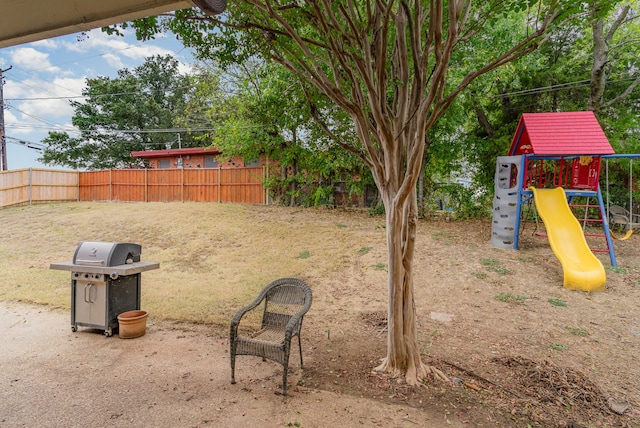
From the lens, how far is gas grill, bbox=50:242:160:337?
154 inches

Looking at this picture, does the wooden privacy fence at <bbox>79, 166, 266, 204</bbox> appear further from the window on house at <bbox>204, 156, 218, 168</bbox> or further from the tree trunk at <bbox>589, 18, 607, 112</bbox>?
the tree trunk at <bbox>589, 18, 607, 112</bbox>

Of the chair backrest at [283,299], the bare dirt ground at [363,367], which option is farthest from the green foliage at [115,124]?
the chair backrest at [283,299]

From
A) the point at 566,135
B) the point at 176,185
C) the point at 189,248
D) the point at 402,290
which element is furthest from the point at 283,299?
the point at 176,185

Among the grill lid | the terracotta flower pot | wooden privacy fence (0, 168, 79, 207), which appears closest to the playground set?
the terracotta flower pot

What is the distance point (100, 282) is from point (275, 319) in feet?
6.75

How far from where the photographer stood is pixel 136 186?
15.5 meters

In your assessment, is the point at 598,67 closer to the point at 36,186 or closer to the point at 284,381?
the point at 284,381

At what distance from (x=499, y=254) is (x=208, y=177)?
1112cm

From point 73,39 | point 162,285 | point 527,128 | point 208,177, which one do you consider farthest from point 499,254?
point 208,177

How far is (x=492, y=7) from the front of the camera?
10.5ft

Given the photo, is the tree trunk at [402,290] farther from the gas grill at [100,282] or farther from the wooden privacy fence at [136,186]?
the wooden privacy fence at [136,186]

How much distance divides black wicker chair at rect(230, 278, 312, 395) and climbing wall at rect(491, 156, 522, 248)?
5.70 m

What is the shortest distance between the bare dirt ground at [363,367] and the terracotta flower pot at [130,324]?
4.7 inches

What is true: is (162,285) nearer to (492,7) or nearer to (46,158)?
(492,7)
